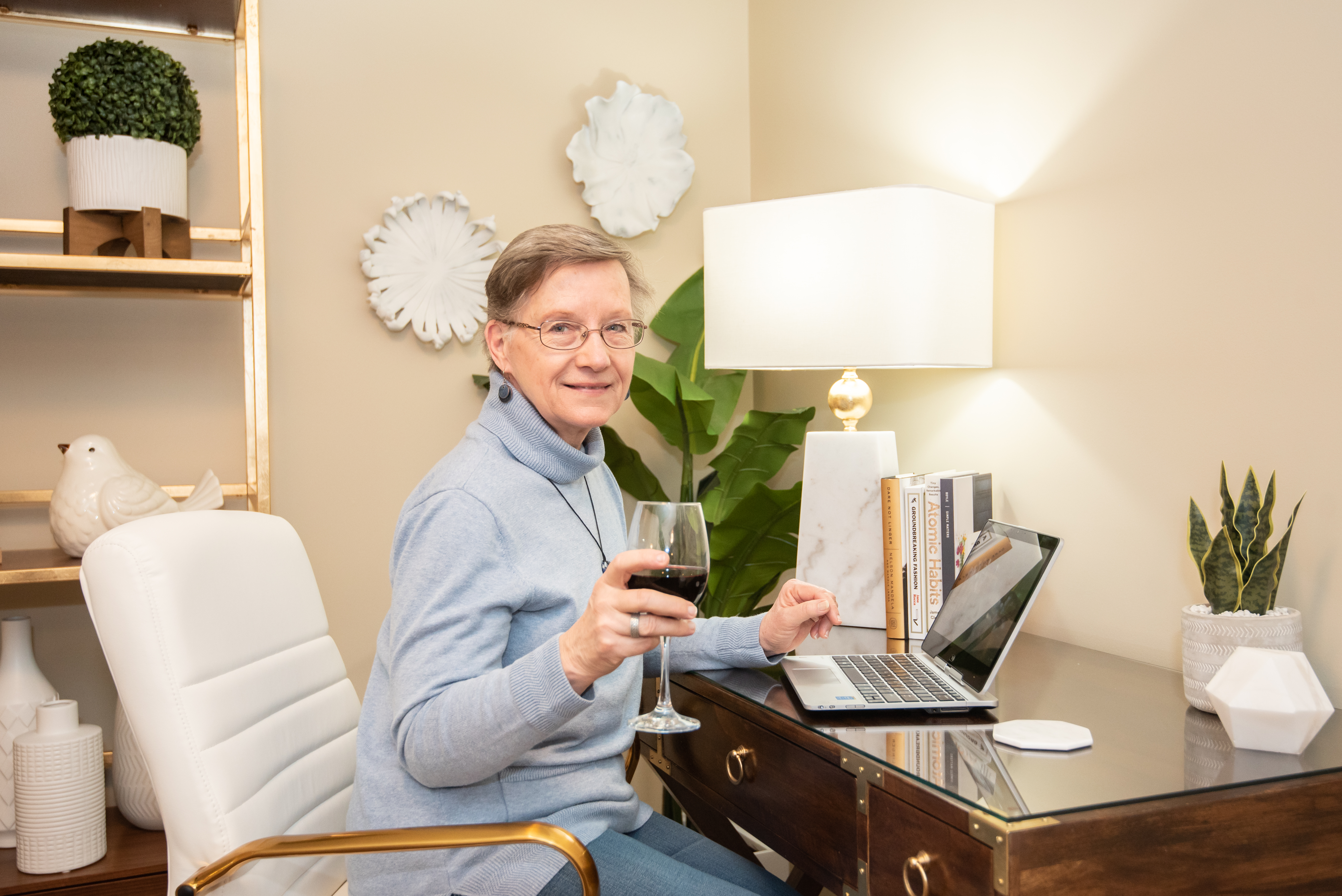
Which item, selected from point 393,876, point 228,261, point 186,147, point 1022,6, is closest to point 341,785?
point 393,876

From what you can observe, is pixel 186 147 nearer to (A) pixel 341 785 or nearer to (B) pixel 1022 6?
(A) pixel 341 785

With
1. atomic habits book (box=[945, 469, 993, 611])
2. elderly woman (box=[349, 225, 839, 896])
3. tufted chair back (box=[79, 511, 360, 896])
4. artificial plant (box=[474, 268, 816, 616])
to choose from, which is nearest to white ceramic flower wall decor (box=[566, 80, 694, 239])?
artificial plant (box=[474, 268, 816, 616])

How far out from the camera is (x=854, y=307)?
178 cm

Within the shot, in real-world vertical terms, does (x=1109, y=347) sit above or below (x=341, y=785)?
above

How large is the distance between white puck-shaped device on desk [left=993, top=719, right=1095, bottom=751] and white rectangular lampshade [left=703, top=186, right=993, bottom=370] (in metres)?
0.75

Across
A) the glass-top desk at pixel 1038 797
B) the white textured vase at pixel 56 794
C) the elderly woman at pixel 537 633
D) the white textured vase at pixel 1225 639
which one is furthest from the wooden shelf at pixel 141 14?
the white textured vase at pixel 1225 639

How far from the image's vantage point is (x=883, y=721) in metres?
1.24

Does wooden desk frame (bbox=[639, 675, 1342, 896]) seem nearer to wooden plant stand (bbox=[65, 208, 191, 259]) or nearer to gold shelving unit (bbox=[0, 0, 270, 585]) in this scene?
gold shelving unit (bbox=[0, 0, 270, 585])

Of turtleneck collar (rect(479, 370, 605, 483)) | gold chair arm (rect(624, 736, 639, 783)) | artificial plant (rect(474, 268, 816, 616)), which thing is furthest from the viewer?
artificial plant (rect(474, 268, 816, 616))

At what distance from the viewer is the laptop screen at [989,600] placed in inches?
51.6

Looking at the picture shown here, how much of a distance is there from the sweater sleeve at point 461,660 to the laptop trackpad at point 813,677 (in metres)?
0.41

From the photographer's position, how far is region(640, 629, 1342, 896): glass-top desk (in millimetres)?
921

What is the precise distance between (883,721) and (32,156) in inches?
84.6

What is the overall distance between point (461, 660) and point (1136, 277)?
1.24 m
